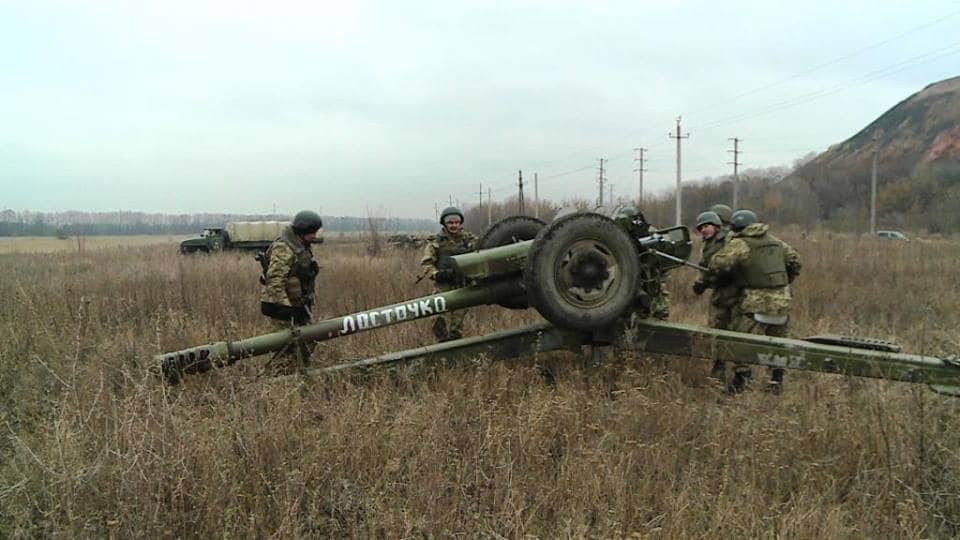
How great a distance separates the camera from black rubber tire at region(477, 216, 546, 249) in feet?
16.5

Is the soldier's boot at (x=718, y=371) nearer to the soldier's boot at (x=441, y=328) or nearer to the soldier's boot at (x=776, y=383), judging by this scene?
the soldier's boot at (x=776, y=383)

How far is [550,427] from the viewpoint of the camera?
353 cm

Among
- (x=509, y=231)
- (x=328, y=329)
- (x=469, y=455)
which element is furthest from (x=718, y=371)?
(x=328, y=329)

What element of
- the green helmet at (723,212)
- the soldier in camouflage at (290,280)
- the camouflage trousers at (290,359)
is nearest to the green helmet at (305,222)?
the soldier in camouflage at (290,280)

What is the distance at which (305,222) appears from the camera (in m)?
4.87

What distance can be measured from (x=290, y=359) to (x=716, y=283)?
395cm

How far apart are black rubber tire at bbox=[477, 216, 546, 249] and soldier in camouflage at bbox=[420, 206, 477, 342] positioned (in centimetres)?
90

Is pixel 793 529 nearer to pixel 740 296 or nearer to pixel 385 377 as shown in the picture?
pixel 385 377

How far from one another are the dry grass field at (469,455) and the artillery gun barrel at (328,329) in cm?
18

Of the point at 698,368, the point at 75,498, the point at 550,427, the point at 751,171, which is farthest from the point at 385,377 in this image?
the point at 751,171

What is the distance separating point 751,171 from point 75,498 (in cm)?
7467

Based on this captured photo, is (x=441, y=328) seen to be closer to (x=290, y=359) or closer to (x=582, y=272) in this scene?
(x=290, y=359)

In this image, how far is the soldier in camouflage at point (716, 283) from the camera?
5484mm

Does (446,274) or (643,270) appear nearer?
(643,270)
